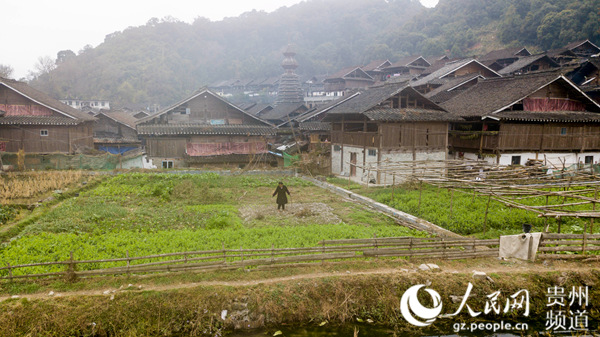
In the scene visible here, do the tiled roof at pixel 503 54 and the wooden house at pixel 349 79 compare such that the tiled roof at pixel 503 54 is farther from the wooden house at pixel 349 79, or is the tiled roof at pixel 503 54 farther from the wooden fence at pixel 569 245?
the wooden fence at pixel 569 245

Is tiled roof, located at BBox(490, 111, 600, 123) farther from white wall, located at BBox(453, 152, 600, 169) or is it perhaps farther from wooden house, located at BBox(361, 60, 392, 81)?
wooden house, located at BBox(361, 60, 392, 81)

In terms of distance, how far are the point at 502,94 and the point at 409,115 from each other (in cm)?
831

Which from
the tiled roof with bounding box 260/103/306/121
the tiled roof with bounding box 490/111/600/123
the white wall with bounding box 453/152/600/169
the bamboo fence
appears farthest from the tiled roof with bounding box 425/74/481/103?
the tiled roof with bounding box 260/103/306/121

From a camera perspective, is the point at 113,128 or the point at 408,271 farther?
the point at 113,128

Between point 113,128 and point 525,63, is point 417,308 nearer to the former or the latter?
point 525,63

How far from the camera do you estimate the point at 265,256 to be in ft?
36.7

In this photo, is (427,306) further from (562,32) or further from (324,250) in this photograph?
(562,32)

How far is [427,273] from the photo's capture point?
34.5ft

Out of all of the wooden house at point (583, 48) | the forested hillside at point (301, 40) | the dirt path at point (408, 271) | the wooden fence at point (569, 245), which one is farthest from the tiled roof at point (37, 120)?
the wooden house at point (583, 48)

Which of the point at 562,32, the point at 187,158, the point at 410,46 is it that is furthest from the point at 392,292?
the point at 410,46

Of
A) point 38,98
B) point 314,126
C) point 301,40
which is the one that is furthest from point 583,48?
point 301,40

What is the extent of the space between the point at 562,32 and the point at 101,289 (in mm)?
66041

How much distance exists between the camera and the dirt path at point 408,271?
30.8 feet

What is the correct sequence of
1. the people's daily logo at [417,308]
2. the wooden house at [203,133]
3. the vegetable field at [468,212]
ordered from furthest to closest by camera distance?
the wooden house at [203,133] → the vegetable field at [468,212] → the people's daily logo at [417,308]
